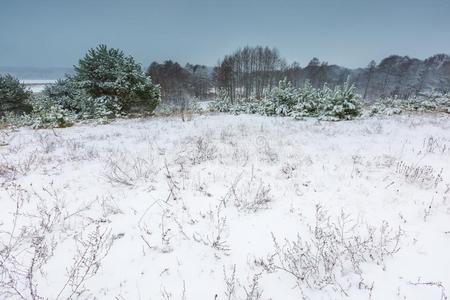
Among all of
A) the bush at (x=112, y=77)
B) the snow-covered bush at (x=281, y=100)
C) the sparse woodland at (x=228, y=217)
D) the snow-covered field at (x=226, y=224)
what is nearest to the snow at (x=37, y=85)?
the bush at (x=112, y=77)

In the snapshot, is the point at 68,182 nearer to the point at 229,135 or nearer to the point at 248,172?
the point at 248,172

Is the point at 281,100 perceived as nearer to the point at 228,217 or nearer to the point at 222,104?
the point at 222,104

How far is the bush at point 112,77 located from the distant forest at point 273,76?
107 ft

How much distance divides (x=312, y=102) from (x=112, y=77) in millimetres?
11840

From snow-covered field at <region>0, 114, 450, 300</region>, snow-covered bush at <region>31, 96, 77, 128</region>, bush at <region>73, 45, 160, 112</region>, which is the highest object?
bush at <region>73, 45, 160, 112</region>

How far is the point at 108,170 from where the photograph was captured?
18.4 ft

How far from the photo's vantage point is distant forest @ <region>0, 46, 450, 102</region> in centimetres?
5706

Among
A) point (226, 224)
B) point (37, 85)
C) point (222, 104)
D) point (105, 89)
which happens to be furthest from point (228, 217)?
point (37, 85)

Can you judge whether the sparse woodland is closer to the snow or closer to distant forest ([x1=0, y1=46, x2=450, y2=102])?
the snow

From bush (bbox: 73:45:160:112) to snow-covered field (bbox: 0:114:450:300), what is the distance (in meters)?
10.9

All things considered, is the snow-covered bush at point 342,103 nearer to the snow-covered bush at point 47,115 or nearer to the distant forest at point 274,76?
the snow-covered bush at point 47,115

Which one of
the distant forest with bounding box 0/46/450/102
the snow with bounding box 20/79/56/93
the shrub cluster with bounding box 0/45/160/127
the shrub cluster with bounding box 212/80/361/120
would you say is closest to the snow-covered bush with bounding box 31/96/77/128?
the shrub cluster with bounding box 0/45/160/127

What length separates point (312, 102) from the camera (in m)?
13.6

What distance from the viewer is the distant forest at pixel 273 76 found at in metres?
57.1
